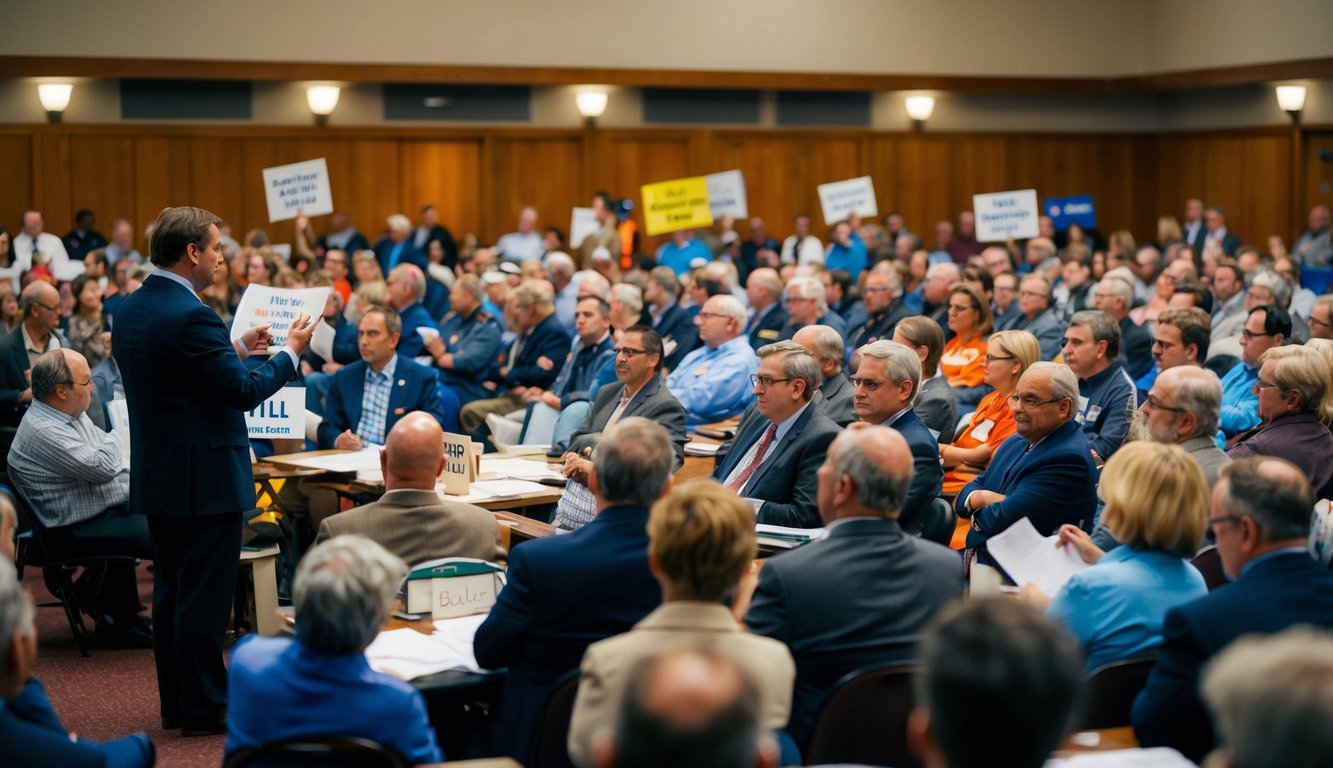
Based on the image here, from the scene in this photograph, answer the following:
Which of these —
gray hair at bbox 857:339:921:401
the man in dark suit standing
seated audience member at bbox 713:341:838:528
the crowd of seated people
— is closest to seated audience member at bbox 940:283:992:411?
the crowd of seated people

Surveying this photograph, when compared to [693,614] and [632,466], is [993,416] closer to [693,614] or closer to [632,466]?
[632,466]

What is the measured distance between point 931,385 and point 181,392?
3.49m

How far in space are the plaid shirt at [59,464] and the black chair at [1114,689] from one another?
4.24 meters

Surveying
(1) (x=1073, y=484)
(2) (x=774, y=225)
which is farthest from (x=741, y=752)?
(2) (x=774, y=225)

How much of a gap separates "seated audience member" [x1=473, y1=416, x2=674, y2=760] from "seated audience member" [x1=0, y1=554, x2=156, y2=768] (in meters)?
0.89

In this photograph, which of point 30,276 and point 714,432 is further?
point 30,276

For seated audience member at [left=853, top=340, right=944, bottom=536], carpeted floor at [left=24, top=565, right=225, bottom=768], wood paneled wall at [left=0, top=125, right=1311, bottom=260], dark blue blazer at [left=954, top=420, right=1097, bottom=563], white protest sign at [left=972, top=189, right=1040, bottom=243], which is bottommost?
carpeted floor at [left=24, top=565, right=225, bottom=768]

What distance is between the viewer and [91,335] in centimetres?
897

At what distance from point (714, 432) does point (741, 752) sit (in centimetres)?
556

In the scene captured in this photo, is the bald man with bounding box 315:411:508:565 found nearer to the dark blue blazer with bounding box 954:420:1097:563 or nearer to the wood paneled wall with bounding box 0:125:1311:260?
the dark blue blazer with bounding box 954:420:1097:563

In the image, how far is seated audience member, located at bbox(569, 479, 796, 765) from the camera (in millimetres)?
2875

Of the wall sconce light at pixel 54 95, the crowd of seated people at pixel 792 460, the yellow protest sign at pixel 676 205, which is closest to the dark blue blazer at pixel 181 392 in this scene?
the crowd of seated people at pixel 792 460

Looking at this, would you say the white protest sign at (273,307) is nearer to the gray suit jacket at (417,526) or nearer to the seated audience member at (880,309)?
the gray suit jacket at (417,526)

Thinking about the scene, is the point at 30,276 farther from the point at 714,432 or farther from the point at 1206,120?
the point at 1206,120
